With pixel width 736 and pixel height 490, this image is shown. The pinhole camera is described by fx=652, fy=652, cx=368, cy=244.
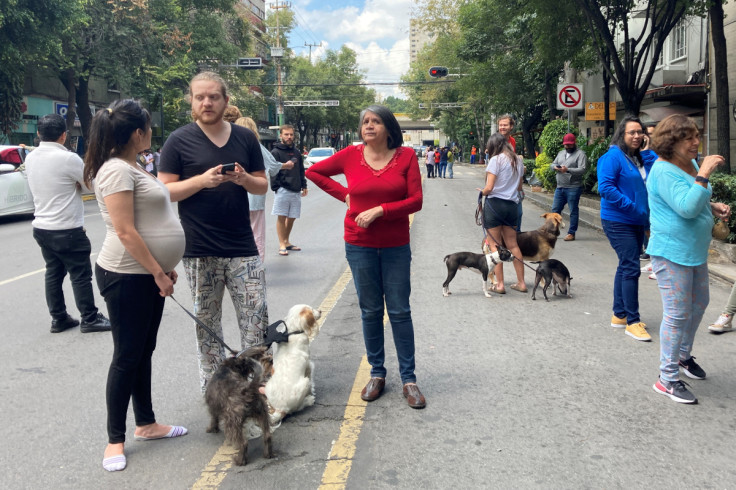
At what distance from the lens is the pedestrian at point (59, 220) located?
5977mm

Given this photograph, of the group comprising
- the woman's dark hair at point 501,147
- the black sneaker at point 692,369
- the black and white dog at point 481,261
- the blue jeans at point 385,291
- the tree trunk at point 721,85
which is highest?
the tree trunk at point 721,85

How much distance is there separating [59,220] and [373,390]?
3.54 meters

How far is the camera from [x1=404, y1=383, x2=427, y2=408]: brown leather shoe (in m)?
4.18

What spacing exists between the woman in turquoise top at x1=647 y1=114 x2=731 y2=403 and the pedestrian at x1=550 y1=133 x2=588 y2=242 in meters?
7.71

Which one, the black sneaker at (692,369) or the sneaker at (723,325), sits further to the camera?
the sneaker at (723,325)

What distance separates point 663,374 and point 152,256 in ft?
11.0

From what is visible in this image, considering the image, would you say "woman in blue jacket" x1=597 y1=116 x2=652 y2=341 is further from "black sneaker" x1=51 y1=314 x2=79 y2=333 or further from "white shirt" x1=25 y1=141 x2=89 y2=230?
"black sneaker" x1=51 y1=314 x2=79 y2=333

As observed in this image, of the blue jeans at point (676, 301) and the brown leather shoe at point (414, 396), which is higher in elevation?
the blue jeans at point (676, 301)

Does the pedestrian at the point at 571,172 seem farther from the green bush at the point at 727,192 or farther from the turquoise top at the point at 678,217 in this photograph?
the turquoise top at the point at 678,217

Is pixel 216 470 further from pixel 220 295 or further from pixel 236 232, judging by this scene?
pixel 236 232

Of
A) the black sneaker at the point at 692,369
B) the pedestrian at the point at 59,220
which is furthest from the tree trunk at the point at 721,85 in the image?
the pedestrian at the point at 59,220

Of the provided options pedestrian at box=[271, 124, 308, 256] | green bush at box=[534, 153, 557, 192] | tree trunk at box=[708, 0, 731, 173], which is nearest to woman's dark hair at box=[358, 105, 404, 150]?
pedestrian at box=[271, 124, 308, 256]

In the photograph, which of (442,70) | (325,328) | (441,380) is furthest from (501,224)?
(442,70)

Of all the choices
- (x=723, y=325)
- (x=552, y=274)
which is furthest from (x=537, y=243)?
(x=723, y=325)
